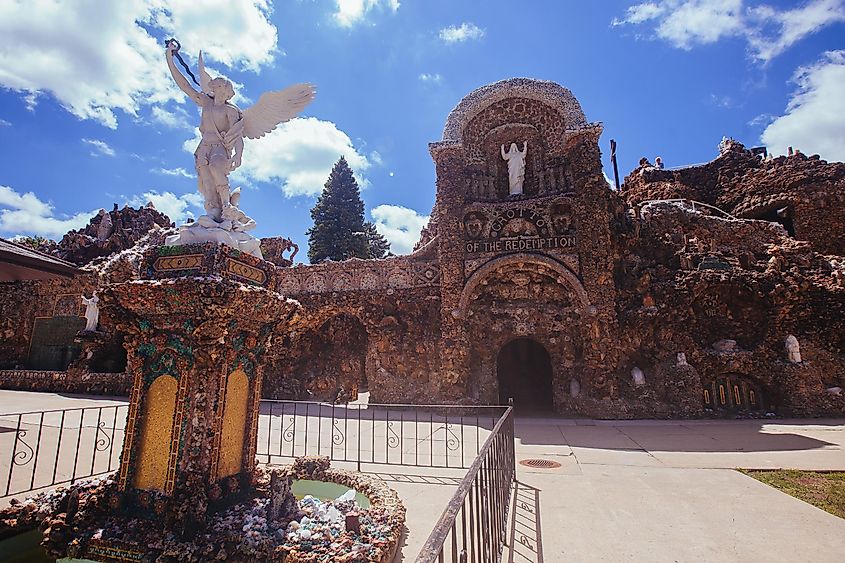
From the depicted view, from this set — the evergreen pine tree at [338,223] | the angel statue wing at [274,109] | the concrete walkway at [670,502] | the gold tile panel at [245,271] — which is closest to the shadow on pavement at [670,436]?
the concrete walkway at [670,502]

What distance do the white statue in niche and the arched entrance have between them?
239 inches

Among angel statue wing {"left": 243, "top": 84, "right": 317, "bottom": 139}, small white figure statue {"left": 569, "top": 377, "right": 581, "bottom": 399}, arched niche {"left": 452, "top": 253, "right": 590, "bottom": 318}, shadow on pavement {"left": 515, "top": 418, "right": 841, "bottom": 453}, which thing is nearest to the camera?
angel statue wing {"left": 243, "top": 84, "right": 317, "bottom": 139}

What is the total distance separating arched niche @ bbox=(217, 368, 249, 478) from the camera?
4664 mm

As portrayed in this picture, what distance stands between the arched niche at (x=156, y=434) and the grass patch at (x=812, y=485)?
7.74 metres

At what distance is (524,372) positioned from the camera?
16.6m

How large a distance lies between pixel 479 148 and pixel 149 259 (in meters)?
13.3

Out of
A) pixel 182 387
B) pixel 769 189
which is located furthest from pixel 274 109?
pixel 769 189

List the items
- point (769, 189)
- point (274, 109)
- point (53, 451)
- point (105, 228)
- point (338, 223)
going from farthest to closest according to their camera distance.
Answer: point (338, 223) < point (105, 228) < point (769, 189) < point (53, 451) < point (274, 109)

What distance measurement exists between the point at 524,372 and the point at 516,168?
827 cm

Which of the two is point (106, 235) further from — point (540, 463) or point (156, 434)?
point (540, 463)

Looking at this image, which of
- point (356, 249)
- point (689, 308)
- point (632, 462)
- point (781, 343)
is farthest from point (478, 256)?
point (356, 249)

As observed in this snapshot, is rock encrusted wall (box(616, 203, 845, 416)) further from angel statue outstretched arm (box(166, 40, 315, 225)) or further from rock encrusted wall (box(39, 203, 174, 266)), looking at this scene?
rock encrusted wall (box(39, 203, 174, 266))

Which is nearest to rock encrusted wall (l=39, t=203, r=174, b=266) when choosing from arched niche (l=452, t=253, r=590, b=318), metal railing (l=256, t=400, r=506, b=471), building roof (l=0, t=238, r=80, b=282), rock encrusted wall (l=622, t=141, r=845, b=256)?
building roof (l=0, t=238, r=80, b=282)

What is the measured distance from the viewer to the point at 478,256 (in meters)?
13.8
